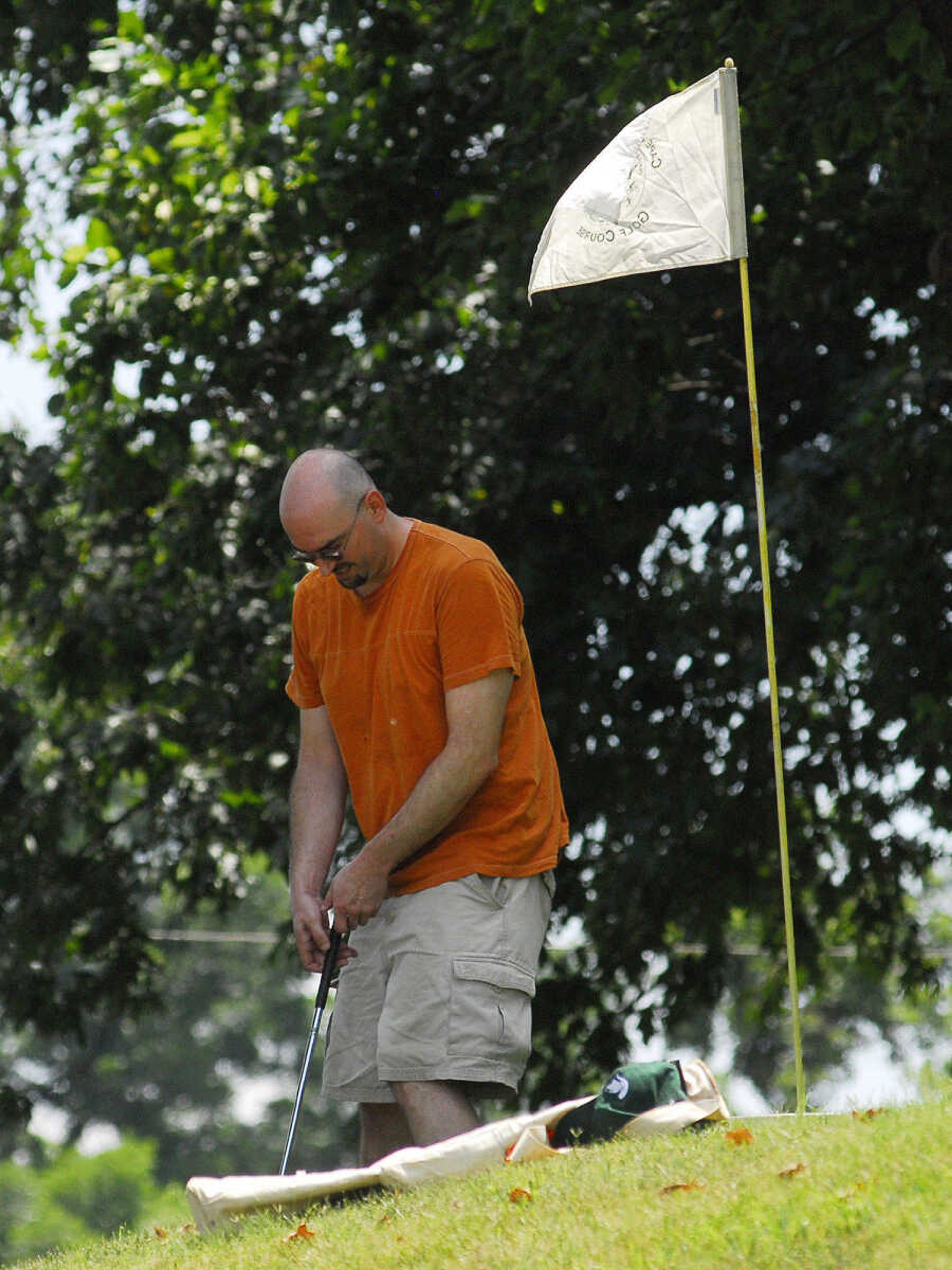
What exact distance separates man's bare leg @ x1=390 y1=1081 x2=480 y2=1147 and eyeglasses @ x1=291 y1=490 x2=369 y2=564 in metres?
1.38

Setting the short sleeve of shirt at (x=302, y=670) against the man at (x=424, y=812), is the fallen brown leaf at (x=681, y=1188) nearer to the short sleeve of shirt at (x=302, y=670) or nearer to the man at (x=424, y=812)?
the man at (x=424, y=812)

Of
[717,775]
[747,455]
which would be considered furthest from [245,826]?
[747,455]

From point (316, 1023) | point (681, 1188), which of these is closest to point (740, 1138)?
point (681, 1188)

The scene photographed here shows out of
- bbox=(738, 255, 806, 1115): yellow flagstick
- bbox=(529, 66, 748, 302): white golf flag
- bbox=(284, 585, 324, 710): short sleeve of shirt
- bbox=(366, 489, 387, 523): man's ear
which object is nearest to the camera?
bbox=(738, 255, 806, 1115): yellow flagstick

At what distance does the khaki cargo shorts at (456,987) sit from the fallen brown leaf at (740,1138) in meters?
0.62

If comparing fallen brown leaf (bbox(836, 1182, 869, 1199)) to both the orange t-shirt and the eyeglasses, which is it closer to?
the orange t-shirt

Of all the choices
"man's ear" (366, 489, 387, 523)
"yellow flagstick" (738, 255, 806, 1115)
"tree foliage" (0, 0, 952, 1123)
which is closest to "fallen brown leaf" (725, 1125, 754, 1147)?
"yellow flagstick" (738, 255, 806, 1115)

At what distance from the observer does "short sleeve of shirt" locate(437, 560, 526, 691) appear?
15.8 ft

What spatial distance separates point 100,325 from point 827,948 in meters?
5.92

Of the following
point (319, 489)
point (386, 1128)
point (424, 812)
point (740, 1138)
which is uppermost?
point (319, 489)

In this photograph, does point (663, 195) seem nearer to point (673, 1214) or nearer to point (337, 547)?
point (337, 547)

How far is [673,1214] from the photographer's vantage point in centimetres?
388

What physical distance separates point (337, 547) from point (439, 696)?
48 centimetres

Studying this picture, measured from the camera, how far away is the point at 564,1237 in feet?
12.8
